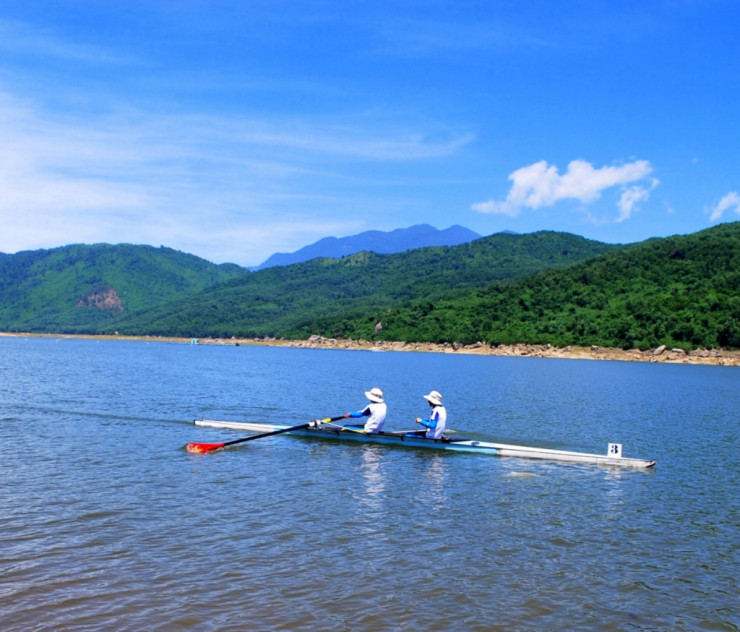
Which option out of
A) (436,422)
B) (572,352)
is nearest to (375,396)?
(436,422)

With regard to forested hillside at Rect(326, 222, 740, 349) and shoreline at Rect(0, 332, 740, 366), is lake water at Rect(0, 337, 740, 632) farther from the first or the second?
forested hillside at Rect(326, 222, 740, 349)

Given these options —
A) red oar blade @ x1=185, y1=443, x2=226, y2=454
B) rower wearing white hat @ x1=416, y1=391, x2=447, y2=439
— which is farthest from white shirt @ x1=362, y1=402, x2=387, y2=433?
red oar blade @ x1=185, y1=443, x2=226, y2=454

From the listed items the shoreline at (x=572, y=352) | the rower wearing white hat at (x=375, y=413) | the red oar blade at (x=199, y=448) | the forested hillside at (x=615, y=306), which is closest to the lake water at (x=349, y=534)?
the red oar blade at (x=199, y=448)

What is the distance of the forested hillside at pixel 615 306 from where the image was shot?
4668 inches

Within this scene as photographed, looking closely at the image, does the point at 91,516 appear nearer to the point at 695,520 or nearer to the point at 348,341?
the point at 695,520

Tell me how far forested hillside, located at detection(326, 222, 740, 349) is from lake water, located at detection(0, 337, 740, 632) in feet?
313

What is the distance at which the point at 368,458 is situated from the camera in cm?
2458

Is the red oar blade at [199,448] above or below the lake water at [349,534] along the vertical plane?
above

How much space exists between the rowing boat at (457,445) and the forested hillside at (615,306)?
98254 millimetres

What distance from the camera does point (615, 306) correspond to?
13512 cm

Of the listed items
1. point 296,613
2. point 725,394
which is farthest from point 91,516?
point 725,394

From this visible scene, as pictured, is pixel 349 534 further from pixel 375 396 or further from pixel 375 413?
pixel 375 413

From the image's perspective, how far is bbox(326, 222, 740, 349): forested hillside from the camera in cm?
11856

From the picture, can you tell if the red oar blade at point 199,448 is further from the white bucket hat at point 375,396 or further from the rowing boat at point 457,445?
the white bucket hat at point 375,396
